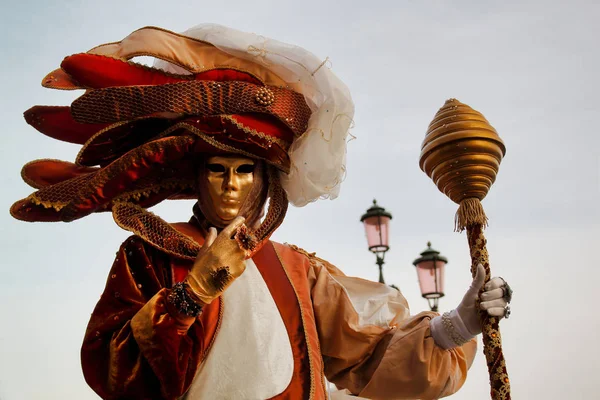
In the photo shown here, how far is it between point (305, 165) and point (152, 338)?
1062mm

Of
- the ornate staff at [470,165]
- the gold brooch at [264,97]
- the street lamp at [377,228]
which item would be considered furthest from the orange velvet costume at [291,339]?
the street lamp at [377,228]

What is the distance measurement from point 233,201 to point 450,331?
107 cm

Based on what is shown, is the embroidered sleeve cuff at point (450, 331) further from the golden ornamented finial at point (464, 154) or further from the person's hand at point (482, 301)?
the golden ornamented finial at point (464, 154)

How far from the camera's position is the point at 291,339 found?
3.32 metres

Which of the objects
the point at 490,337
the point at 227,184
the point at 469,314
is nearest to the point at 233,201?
the point at 227,184

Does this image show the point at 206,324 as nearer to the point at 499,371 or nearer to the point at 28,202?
the point at 28,202

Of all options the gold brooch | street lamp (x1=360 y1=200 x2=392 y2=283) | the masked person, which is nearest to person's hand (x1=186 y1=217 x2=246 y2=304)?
the masked person

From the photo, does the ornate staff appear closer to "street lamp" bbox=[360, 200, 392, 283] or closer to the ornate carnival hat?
the ornate carnival hat

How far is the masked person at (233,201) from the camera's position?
316 centimetres

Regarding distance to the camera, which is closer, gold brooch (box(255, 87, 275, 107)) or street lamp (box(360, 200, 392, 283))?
gold brooch (box(255, 87, 275, 107))

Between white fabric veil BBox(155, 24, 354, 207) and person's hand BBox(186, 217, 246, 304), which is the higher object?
white fabric veil BBox(155, 24, 354, 207)

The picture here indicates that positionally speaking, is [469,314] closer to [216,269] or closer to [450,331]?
[450,331]

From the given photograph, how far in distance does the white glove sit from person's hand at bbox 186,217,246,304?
963mm

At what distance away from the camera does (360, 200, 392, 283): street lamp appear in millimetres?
6957
